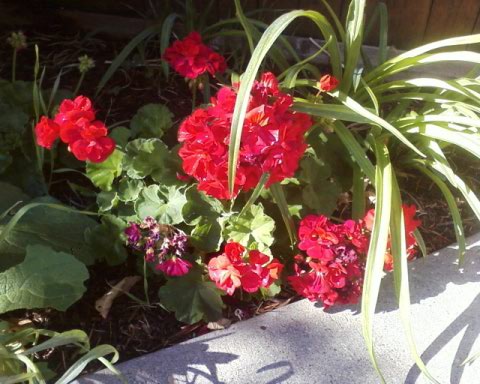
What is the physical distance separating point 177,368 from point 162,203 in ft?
1.45

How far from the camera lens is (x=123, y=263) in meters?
1.96

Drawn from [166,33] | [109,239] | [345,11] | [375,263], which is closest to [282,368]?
[375,263]

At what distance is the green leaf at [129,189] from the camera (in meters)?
1.79

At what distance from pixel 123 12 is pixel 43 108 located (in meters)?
0.88

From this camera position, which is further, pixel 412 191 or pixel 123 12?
pixel 123 12

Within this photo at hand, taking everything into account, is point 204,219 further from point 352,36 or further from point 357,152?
point 352,36

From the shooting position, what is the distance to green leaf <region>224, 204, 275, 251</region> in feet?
5.72

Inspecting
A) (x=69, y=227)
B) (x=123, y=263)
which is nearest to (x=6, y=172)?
(x=69, y=227)

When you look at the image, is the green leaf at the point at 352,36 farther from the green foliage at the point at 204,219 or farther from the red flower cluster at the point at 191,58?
the green foliage at the point at 204,219

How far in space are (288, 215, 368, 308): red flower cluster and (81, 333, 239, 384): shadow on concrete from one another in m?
0.28

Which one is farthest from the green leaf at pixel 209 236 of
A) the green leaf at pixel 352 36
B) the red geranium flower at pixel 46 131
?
the green leaf at pixel 352 36

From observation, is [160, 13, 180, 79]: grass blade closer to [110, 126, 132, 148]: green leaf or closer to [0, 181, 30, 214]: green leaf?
[110, 126, 132, 148]: green leaf

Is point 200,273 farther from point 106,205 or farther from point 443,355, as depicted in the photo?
point 443,355

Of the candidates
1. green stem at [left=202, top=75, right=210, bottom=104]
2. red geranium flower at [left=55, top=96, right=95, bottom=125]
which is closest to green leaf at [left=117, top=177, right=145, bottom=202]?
red geranium flower at [left=55, top=96, right=95, bottom=125]
